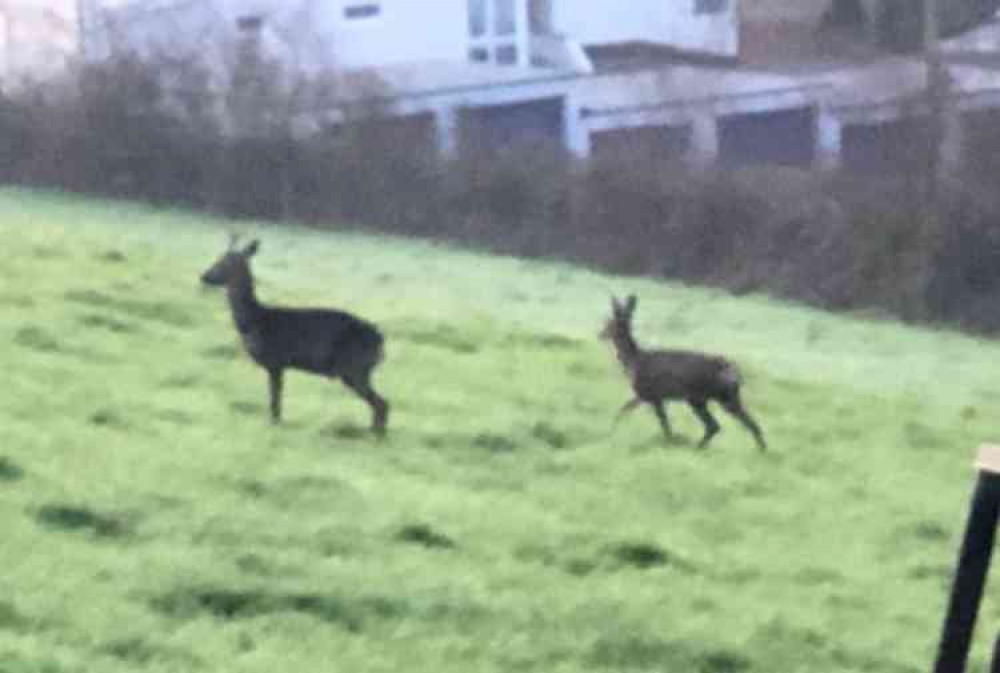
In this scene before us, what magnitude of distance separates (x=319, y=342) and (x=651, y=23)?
81.1 ft

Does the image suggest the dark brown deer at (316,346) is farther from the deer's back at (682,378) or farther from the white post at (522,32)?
the white post at (522,32)

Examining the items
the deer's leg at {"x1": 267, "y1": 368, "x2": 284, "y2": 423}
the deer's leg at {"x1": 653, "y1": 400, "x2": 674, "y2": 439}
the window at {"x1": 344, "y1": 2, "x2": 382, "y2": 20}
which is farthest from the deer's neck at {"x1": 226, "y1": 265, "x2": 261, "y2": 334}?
the window at {"x1": 344, "y1": 2, "x2": 382, "y2": 20}

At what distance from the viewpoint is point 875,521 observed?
1063 cm

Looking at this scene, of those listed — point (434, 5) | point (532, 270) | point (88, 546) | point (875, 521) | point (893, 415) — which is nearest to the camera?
point (88, 546)

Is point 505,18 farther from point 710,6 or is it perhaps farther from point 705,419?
point 705,419

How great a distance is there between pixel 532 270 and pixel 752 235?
144 inches

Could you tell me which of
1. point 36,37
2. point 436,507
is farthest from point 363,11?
point 436,507

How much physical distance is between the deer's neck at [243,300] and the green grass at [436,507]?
1.43 ft

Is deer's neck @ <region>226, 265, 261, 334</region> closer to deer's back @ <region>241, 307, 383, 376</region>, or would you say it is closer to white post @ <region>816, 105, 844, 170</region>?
deer's back @ <region>241, 307, 383, 376</region>

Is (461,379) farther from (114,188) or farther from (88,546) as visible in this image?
(114,188)

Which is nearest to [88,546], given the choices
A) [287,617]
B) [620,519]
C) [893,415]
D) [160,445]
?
[287,617]

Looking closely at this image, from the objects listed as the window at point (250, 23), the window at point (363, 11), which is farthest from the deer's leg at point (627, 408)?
the window at point (363, 11)

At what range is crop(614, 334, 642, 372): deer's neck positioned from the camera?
12148mm

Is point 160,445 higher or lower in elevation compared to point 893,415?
higher
